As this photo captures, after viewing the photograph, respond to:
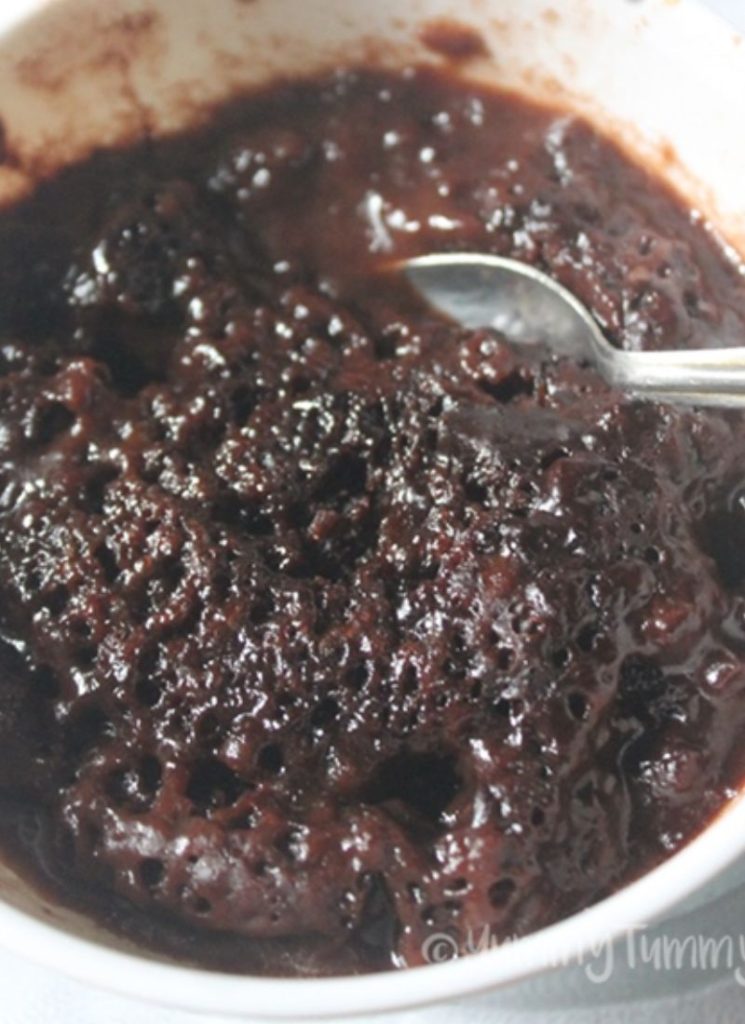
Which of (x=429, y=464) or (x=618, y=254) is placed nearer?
(x=429, y=464)

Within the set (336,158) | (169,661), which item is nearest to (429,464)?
(169,661)

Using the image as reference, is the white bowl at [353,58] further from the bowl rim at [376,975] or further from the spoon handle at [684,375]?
the bowl rim at [376,975]

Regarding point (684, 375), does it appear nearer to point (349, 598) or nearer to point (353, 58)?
point (349, 598)

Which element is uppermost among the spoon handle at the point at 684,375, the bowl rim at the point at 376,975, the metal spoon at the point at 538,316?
the spoon handle at the point at 684,375

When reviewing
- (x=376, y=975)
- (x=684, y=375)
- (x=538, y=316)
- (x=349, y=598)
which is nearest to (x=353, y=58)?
(x=538, y=316)

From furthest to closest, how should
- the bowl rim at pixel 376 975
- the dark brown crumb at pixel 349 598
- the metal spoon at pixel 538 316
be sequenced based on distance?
the metal spoon at pixel 538 316 → the dark brown crumb at pixel 349 598 → the bowl rim at pixel 376 975

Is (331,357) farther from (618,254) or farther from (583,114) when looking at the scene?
(583,114)

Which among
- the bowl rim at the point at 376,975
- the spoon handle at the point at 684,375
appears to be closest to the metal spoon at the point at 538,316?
the spoon handle at the point at 684,375
